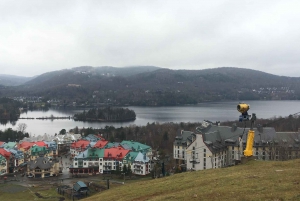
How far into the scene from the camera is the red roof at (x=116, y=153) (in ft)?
73.2

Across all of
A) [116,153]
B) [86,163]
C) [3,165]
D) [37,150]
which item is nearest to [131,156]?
[116,153]

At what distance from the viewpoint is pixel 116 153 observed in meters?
22.6

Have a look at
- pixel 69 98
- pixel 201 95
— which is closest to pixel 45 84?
pixel 69 98

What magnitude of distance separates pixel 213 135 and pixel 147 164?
507 centimetres

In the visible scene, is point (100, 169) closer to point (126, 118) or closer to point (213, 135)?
point (213, 135)

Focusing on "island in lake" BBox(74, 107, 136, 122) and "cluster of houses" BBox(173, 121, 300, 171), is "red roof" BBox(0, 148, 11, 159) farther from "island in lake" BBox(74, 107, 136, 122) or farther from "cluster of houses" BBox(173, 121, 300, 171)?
"island in lake" BBox(74, 107, 136, 122)

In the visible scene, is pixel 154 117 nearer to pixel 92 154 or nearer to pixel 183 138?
pixel 92 154

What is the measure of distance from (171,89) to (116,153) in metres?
111

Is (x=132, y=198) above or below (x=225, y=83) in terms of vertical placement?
below

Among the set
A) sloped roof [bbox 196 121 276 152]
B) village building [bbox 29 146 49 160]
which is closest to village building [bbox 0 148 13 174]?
village building [bbox 29 146 49 160]

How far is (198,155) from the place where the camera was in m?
18.6

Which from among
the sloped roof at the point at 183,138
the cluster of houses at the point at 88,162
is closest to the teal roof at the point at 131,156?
the cluster of houses at the point at 88,162

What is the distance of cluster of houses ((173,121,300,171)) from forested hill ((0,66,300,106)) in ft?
259

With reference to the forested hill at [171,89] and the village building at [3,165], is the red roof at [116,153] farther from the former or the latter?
the forested hill at [171,89]
